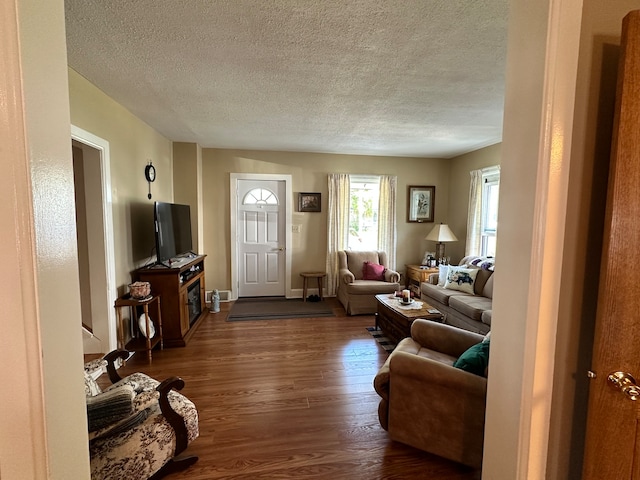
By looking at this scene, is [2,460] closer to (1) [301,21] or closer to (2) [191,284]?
(1) [301,21]

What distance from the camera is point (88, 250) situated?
8.99ft

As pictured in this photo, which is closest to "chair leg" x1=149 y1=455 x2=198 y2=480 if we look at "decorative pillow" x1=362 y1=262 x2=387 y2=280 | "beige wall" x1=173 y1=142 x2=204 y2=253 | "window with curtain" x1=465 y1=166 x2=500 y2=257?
"beige wall" x1=173 y1=142 x2=204 y2=253

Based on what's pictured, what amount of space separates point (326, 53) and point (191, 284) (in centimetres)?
315

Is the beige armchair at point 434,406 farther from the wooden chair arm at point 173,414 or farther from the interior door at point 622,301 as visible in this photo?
the wooden chair arm at point 173,414

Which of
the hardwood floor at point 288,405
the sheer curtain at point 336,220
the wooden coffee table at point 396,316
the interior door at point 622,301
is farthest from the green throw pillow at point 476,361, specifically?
the sheer curtain at point 336,220

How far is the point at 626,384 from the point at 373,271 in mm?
3920

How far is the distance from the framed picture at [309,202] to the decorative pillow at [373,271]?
1303mm

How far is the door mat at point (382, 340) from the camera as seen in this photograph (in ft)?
10.7

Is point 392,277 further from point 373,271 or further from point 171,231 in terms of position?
point 171,231

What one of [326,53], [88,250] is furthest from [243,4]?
[88,250]

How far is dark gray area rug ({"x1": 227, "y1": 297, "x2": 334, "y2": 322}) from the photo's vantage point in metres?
4.25

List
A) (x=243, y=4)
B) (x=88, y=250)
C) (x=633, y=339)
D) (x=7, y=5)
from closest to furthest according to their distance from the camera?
(x=7, y=5) → (x=633, y=339) → (x=243, y=4) → (x=88, y=250)

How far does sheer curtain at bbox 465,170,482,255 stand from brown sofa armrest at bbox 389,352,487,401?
11.5 feet

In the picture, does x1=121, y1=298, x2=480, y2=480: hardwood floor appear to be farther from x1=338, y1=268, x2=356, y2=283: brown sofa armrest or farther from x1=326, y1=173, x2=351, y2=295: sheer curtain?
x1=326, y1=173, x2=351, y2=295: sheer curtain
